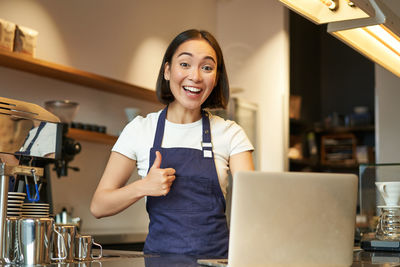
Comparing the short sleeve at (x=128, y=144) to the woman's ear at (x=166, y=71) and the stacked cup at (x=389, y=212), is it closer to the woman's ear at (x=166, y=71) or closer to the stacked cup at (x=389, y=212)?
the woman's ear at (x=166, y=71)

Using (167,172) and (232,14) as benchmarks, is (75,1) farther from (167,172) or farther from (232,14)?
(167,172)

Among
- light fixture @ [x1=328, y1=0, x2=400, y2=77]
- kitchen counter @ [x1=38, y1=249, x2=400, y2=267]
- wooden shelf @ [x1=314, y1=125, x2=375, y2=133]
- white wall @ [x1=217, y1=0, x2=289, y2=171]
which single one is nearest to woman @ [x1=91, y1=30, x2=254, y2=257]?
kitchen counter @ [x1=38, y1=249, x2=400, y2=267]

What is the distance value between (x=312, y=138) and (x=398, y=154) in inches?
70.6

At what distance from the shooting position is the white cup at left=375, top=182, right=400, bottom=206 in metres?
1.99

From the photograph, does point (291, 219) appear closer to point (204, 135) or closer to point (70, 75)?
point (204, 135)

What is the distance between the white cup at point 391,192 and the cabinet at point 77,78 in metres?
2.12

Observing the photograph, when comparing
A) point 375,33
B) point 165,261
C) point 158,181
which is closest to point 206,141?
point 158,181

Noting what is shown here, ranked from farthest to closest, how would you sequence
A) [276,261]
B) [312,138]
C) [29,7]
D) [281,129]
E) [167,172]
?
1. [312,138]
2. [281,129]
3. [29,7]
4. [167,172]
5. [276,261]

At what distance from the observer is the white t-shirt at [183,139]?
189cm

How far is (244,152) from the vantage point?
6.34 feet

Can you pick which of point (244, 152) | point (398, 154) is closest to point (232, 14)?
point (398, 154)

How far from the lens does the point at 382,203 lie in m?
2.25

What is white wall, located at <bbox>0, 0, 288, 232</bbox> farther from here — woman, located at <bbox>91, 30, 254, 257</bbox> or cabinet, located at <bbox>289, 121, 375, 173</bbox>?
woman, located at <bbox>91, 30, 254, 257</bbox>

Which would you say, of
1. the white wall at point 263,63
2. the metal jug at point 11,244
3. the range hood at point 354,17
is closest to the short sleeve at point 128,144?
the metal jug at point 11,244
